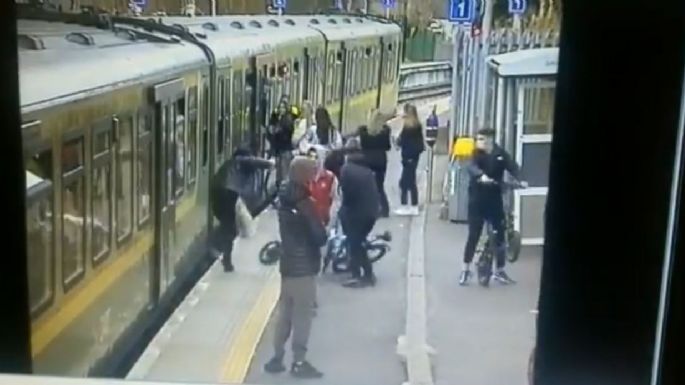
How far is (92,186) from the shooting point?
1.13m

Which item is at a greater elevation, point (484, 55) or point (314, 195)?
point (484, 55)

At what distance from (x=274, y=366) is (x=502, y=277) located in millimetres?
319

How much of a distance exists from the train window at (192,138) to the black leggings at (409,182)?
0.27m

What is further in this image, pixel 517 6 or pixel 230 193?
pixel 230 193

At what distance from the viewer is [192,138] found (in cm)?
116

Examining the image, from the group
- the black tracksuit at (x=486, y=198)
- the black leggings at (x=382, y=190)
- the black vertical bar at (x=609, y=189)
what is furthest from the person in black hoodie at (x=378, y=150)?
the black vertical bar at (x=609, y=189)

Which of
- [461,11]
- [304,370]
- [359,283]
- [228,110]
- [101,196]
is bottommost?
[304,370]

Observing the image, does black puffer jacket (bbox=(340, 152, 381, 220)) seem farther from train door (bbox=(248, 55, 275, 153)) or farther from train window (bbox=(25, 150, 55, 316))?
train window (bbox=(25, 150, 55, 316))

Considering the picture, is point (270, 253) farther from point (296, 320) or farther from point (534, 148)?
point (534, 148)

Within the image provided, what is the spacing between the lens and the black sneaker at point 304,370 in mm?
1160

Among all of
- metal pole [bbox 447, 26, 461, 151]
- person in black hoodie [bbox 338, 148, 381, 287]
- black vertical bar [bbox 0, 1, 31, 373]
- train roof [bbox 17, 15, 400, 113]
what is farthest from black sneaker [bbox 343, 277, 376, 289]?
black vertical bar [bbox 0, 1, 31, 373]

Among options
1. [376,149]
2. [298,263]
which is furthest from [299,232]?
[376,149]

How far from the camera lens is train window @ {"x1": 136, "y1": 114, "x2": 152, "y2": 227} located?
1134 mm

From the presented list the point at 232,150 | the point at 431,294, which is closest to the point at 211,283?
the point at 232,150
